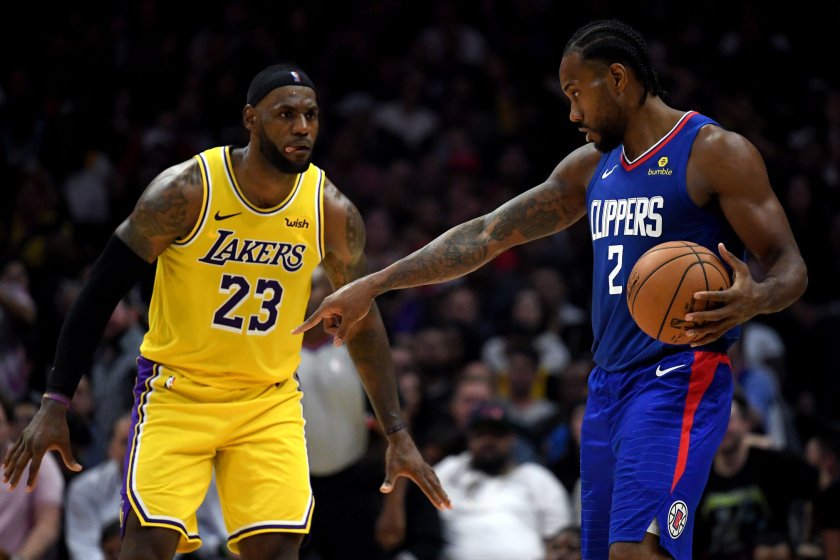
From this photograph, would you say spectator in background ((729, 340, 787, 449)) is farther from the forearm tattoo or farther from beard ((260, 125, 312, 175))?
beard ((260, 125, 312, 175))

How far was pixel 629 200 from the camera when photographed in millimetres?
3996

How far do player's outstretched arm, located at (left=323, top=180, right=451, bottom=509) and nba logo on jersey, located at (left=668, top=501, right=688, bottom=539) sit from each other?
1372 mm

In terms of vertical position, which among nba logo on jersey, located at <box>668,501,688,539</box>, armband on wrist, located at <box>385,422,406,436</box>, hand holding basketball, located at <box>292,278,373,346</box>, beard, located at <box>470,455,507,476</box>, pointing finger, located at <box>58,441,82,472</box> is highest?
hand holding basketball, located at <box>292,278,373,346</box>

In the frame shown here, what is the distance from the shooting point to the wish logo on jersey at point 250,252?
459 centimetres

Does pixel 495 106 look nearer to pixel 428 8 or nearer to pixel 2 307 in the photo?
pixel 428 8

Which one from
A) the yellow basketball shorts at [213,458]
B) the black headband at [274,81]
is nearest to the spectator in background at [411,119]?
the black headband at [274,81]

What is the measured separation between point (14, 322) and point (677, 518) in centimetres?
716

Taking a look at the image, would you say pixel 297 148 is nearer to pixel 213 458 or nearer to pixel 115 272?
pixel 115 272

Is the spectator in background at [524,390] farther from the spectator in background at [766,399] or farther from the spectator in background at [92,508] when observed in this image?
the spectator in background at [92,508]

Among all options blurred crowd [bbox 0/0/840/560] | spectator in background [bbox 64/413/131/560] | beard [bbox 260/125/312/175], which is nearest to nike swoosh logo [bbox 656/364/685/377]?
beard [bbox 260/125/312/175]

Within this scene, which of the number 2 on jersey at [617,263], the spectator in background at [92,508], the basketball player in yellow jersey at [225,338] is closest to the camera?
the number 2 on jersey at [617,263]

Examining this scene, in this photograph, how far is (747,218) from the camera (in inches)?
147

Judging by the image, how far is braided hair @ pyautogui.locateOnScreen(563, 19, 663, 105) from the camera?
13.2ft

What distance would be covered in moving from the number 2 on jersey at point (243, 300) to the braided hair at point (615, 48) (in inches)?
66.2
